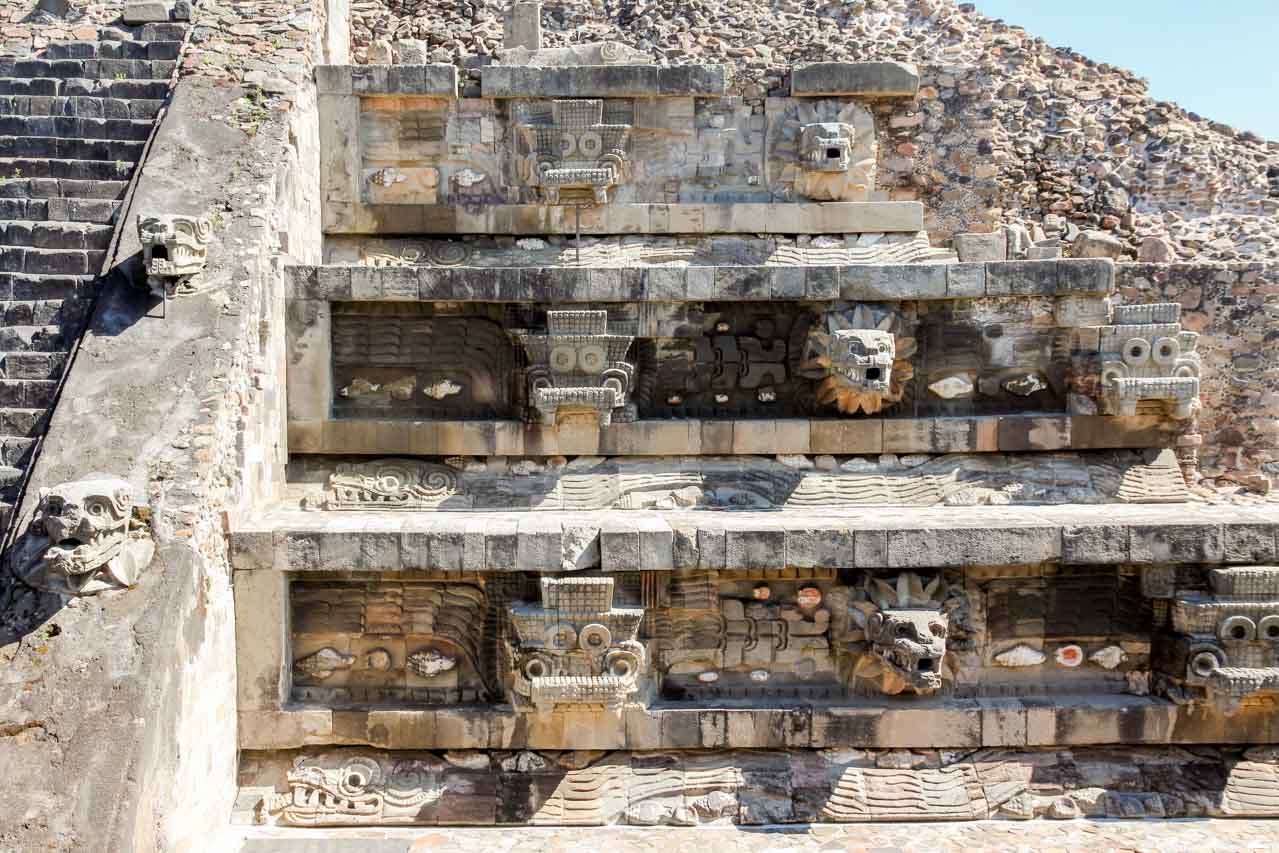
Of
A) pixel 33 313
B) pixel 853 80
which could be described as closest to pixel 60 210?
pixel 33 313

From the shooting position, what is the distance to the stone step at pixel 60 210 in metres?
7.54

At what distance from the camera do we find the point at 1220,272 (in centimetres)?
1021

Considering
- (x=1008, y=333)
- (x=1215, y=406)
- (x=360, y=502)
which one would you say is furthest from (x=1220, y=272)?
(x=360, y=502)

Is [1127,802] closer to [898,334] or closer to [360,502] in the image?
[898,334]

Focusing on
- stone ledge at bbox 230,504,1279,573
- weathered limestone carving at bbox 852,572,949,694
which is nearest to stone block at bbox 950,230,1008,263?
stone ledge at bbox 230,504,1279,573

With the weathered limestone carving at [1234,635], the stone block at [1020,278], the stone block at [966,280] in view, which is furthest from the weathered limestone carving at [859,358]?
the weathered limestone carving at [1234,635]

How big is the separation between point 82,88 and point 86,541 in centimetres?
537

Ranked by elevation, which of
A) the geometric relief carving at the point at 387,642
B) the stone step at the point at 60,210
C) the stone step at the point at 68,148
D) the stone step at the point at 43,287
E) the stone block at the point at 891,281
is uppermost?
the stone step at the point at 68,148

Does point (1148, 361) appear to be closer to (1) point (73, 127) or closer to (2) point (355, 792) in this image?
(2) point (355, 792)

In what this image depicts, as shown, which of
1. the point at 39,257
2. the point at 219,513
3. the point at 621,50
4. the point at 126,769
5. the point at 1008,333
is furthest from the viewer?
the point at 621,50

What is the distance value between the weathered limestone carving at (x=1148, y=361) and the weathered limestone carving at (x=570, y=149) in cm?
436

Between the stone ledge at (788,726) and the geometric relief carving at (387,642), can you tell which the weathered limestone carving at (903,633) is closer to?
the stone ledge at (788,726)

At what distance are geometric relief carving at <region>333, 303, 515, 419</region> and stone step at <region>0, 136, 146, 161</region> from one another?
2.54 m

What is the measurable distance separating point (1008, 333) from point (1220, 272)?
13.8 feet
